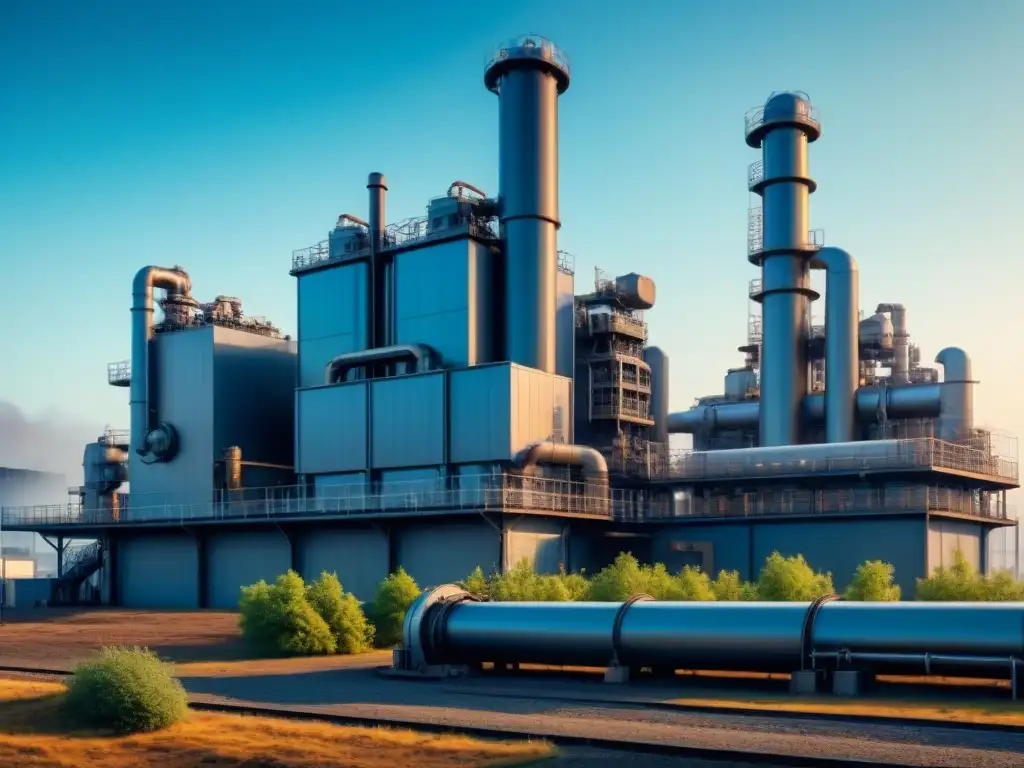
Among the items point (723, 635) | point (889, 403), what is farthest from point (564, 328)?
point (723, 635)

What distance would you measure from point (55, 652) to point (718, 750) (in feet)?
82.7

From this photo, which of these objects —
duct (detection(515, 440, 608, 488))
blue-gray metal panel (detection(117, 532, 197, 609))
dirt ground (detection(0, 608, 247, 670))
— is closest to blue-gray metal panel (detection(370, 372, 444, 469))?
duct (detection(515, 440, 608, 488))

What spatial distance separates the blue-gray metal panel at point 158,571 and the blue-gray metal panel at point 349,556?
807 centimetres

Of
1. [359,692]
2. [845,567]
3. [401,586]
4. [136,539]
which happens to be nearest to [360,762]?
[359,692]

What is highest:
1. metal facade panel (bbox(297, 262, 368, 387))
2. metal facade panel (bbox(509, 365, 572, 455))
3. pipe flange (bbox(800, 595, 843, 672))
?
metal facade panel (bbox(297, 262, 368, 387))

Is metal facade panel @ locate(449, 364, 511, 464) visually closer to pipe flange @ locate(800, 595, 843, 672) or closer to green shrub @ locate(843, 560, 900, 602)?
green shrub @ locate(843, 560, 900, 602)

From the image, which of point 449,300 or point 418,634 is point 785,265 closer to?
point 449,300

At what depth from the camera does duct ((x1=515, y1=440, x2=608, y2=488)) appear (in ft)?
157

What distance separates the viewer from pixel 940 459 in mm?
46594

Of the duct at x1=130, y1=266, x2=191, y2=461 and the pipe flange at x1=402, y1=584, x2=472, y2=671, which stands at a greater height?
the duct at x1=130, y1=266, x2=191, y2=461

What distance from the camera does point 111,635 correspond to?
39875 mm

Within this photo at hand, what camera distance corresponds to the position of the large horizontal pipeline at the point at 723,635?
880 inches

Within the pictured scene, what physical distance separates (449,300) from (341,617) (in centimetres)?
2158

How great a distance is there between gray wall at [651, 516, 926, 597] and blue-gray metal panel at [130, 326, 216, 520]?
23.9 metres
